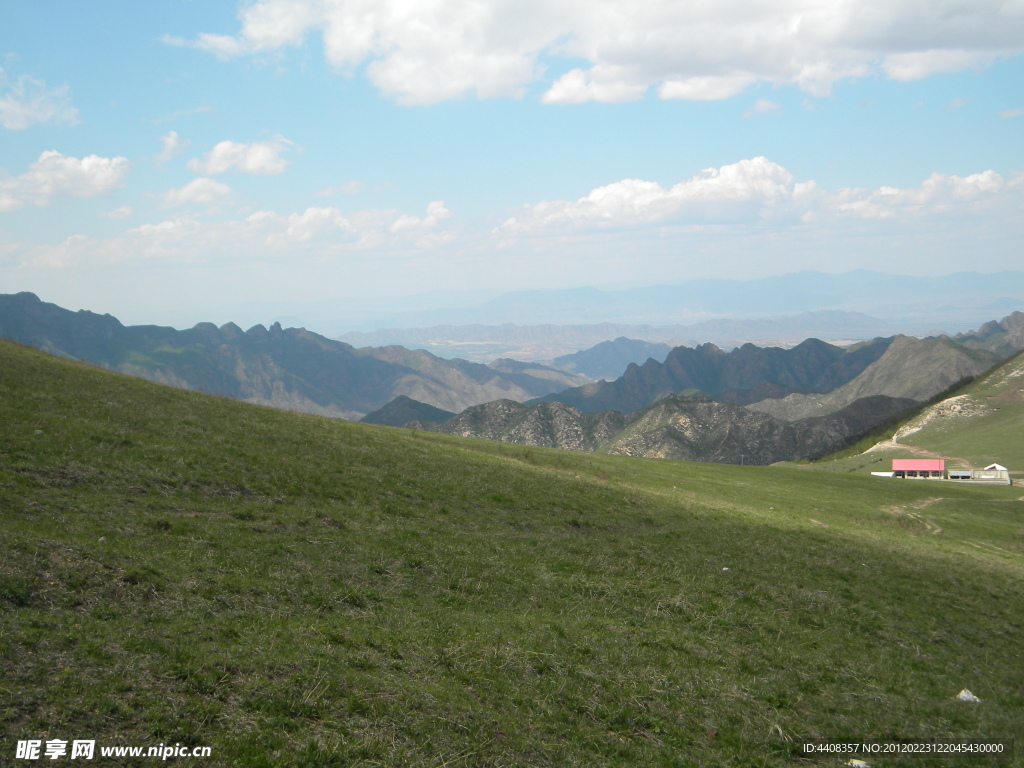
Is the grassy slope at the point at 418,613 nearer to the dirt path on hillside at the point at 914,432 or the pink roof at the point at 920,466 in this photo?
the pink roof at the point at 920,466

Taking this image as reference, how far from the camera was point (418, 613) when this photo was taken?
18.0 metres

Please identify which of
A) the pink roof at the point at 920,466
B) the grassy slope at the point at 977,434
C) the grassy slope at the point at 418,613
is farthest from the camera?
the grassy slope at the point at 977,434

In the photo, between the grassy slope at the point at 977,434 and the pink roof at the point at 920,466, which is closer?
the pink roof at the point at 920,466

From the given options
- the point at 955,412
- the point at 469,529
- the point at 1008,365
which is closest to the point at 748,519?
the point at 469,529

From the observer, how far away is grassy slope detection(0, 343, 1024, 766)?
11.7 m

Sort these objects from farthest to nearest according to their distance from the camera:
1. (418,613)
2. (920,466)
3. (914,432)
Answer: (914,432)
(920,466)
(418,613)

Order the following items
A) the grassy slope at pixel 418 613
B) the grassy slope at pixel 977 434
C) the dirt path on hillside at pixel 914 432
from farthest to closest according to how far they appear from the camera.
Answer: the dirt path on hillside at pixel 914 432
the grassy slope at pixel 977 434
the grassy slope at pixel 418 613

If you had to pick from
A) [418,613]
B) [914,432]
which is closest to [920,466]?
[914,432]

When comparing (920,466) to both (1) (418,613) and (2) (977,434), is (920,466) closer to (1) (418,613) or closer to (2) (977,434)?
(2) (977,434)

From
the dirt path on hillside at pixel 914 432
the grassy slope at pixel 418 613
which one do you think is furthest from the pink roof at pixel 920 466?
the grassy slope at pixel 418 613

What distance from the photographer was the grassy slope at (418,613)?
11664mm

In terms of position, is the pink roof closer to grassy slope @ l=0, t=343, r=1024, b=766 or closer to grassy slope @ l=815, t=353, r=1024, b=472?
grassy slope @ l=815, t=353, r=1024, b=472

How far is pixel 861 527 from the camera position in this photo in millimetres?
47875

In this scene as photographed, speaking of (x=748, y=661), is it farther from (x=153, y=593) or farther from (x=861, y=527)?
(x=861, y=527)
